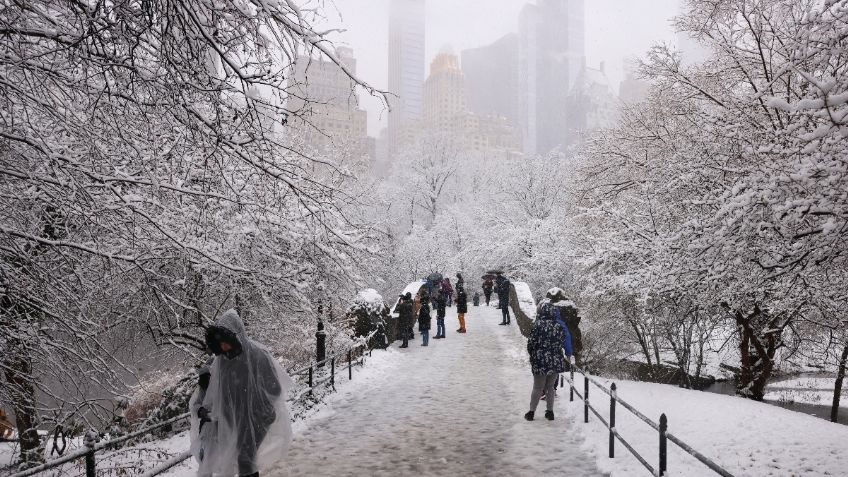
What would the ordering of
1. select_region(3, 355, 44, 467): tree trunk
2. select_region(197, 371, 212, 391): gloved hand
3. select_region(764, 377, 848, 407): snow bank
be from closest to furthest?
select_region(197, 371, 212, 391): gloved hand
select_region(3, 355, 44, 467): tree trunk
select_region(764, 377, 848, 407): snow bank

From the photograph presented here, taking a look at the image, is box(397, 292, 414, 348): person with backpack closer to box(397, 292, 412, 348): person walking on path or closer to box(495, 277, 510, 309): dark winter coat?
box(397, 292, 412, 348): person walking on path

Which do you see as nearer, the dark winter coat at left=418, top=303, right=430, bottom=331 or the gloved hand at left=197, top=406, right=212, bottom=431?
the gloved hand at left=197, top=406, right=212, bottom=431

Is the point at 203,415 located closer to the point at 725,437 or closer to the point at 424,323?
the point at 725,437

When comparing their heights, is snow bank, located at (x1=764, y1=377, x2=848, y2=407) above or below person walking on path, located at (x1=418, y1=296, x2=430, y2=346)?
below

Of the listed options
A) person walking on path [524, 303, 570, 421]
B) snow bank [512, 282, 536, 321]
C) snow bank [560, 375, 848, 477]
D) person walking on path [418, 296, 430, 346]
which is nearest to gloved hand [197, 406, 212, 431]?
snow bank [560, 375, 848, 477]

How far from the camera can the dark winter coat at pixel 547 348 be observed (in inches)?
331

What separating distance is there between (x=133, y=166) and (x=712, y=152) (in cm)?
844

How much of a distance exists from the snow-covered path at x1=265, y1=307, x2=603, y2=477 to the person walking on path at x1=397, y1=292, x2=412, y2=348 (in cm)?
296

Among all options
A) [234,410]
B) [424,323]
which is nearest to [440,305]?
[424,323]

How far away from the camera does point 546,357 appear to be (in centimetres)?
841

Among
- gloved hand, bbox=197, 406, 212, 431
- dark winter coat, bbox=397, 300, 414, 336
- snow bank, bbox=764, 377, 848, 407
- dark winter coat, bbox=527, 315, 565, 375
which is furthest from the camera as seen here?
snow bank, bbox=764, 377, 848, 407

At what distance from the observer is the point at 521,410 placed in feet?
30.7

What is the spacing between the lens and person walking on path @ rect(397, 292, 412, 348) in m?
17.0

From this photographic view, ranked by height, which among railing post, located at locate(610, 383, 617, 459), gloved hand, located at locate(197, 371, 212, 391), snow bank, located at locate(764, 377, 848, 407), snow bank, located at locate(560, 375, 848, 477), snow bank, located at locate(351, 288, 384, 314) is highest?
snow bank, located at locate(351, 288, 384, 314)
